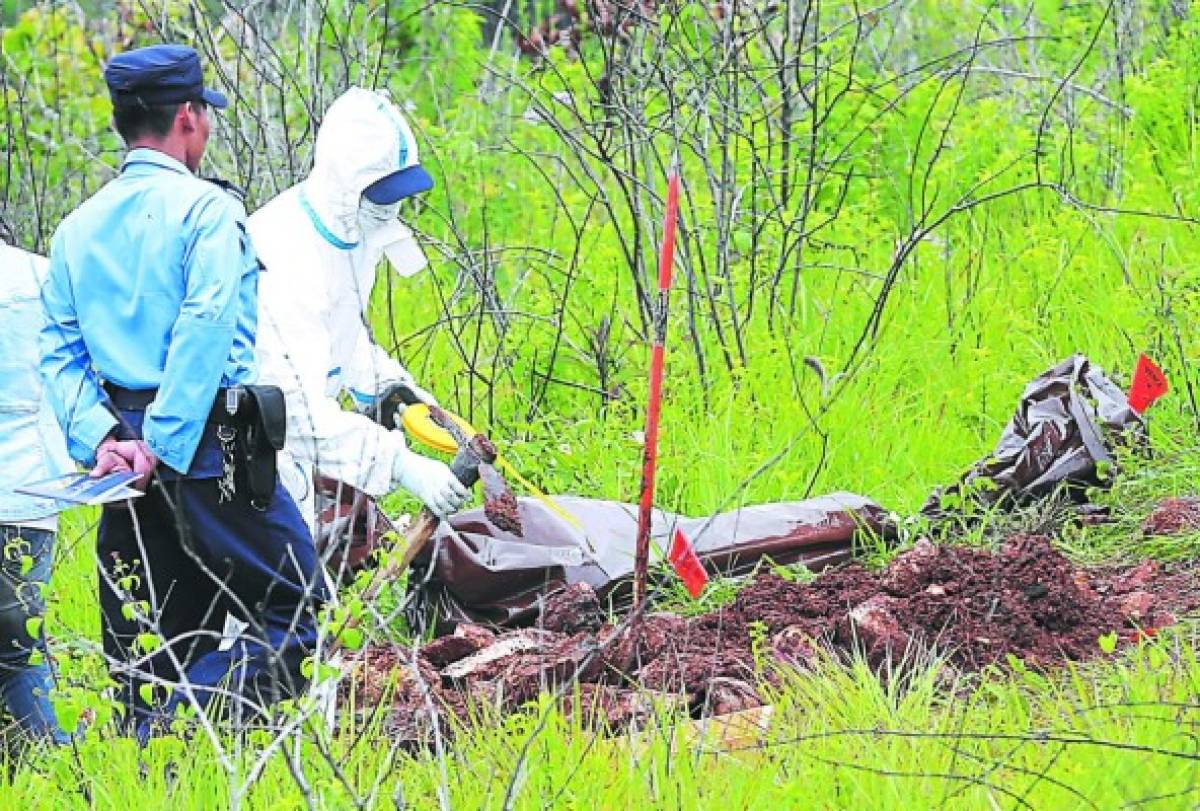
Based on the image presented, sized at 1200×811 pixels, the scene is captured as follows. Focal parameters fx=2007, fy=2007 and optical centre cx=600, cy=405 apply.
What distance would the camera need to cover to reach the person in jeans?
5.03 m

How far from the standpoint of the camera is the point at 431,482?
4.88 meters

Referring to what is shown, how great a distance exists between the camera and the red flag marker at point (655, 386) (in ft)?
15.5

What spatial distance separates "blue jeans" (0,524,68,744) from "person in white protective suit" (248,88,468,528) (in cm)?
65

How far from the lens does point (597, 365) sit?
7.25 meters

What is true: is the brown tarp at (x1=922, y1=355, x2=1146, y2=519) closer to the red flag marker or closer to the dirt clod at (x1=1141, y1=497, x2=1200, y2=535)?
the dirt clod at (x1=1141, y1=497, x2=1200, y2=535)

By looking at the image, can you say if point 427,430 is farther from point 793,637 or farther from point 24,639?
point 24,639

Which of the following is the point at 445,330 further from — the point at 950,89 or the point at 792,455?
the point at 950,89

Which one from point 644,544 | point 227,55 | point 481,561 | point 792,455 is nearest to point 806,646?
point 644,544

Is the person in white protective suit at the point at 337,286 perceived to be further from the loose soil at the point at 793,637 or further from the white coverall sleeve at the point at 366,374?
the loose soil at the point at 793,637

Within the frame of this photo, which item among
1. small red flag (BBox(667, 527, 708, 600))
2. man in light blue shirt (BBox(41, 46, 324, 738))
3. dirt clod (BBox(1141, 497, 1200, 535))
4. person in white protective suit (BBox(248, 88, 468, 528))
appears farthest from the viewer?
dirt clod (BBox(1141, 497, 1200, 535))

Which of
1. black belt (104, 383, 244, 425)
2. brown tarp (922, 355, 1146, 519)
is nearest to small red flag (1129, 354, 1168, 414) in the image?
brown tarp (922, 355, 1146, 519)

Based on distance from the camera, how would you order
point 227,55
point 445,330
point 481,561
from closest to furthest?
point 481,561 → point 445,330 → point 227,55

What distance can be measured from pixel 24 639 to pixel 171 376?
1010 mm

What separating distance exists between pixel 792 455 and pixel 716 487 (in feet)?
1.09
